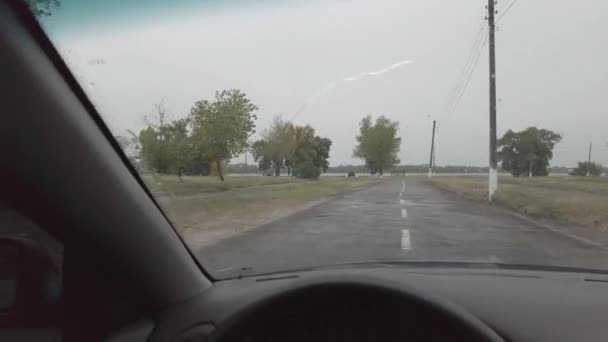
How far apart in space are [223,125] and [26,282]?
1.78 metres

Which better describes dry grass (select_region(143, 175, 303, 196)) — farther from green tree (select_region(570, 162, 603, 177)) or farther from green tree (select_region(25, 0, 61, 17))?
green tree (select_region(570, 162, 603, 177))

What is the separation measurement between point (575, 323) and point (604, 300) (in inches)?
Result: 12.1

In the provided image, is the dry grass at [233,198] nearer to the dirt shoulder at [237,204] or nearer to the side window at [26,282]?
the dirt shoulder at [237,204]

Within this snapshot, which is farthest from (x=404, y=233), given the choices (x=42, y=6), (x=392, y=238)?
(x=42, y=6)

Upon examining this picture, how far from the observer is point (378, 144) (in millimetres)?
4922

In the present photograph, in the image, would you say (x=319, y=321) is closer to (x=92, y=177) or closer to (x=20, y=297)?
(x=92, y=177)

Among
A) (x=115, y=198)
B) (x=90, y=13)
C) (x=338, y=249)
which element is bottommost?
(x=338, y=249)

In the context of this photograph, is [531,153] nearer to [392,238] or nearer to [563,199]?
[392,238]

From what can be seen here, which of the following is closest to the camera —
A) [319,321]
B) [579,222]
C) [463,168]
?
[319,321]

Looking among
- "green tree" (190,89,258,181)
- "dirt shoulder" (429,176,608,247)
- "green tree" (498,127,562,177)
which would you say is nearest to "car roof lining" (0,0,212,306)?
"green tree" (190,89,258,181)

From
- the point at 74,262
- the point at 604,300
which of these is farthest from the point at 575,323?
the point at 74,262

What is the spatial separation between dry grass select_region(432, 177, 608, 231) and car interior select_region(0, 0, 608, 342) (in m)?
2.49

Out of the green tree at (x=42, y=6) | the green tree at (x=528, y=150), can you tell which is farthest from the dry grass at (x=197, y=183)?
the green tree at (x=528, y=150)

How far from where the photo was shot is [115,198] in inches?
94.5
